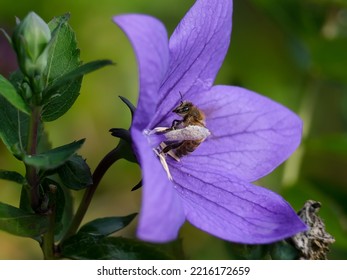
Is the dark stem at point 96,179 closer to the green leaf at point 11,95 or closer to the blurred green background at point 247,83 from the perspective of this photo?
the green leaf at point 11,95

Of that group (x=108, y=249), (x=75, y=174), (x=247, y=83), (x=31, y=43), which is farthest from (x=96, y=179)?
(x=247, y=83)

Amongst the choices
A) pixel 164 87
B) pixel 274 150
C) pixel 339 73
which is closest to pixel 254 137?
pixel 274 150

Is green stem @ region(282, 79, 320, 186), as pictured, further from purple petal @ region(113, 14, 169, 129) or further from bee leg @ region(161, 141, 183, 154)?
purple petal @ region(113, 14, 169, 129)

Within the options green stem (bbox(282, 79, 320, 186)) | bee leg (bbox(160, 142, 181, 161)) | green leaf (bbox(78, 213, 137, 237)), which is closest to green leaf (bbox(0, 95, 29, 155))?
green leaf (bbox(78, 213, 137, 237))

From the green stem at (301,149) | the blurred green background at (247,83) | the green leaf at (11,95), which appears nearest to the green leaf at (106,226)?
the green leaf at (11,95)

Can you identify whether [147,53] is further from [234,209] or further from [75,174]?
[234,209]

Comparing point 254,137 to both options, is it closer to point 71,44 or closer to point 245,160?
point 245,160
